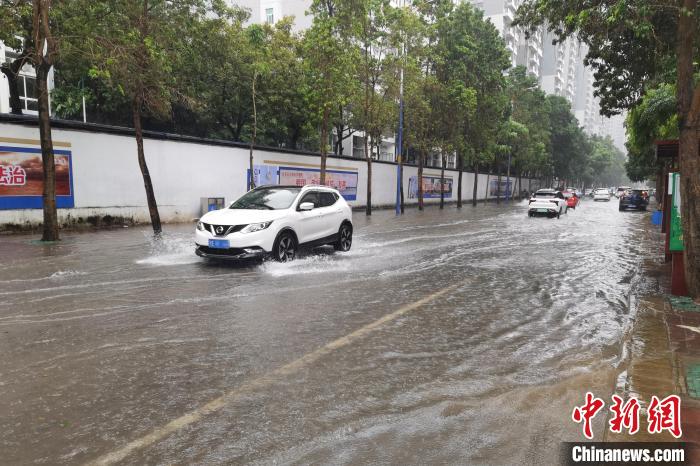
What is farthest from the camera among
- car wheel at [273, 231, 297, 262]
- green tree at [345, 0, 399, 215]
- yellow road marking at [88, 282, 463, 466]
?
green tree at [345, 0, 399, 215]

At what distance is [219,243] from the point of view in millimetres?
10453

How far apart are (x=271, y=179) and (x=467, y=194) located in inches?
1369

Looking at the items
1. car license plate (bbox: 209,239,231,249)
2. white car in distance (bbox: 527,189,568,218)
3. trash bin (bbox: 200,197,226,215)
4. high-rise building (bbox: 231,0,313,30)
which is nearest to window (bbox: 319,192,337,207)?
car license plate (bbox: 209,239,231,249)

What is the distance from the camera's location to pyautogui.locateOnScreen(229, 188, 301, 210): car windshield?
11461 mm

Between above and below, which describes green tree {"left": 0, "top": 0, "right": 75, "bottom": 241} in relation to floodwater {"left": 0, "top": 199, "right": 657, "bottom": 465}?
above

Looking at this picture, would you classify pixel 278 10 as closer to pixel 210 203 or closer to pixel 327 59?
pixel 327 59

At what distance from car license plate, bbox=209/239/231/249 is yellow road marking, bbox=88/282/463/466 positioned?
4.44 metres

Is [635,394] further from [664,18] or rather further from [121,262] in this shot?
[121,262]

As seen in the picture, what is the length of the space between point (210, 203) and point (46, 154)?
9734 mm

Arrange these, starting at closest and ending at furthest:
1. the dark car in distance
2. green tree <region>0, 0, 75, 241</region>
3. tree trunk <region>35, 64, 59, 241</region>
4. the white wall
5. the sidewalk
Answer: the sidewalk < green tree <region>0, 0, 75, 241</region> < tree trunk <region>35, 64, 59, 241</region> < the white wall < the dark car in distance

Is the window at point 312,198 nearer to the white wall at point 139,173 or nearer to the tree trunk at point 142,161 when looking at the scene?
the tree trunk at point 142,161

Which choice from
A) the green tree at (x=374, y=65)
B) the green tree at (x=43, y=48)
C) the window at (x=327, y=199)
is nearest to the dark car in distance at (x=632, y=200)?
the green tree at (x=374, y=65)

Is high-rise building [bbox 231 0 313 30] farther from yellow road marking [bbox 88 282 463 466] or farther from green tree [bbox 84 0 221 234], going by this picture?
yellow road marking [bbox 88 282 463 466]

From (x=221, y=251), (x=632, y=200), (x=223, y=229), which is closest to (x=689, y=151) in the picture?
(x=223, y=229)
